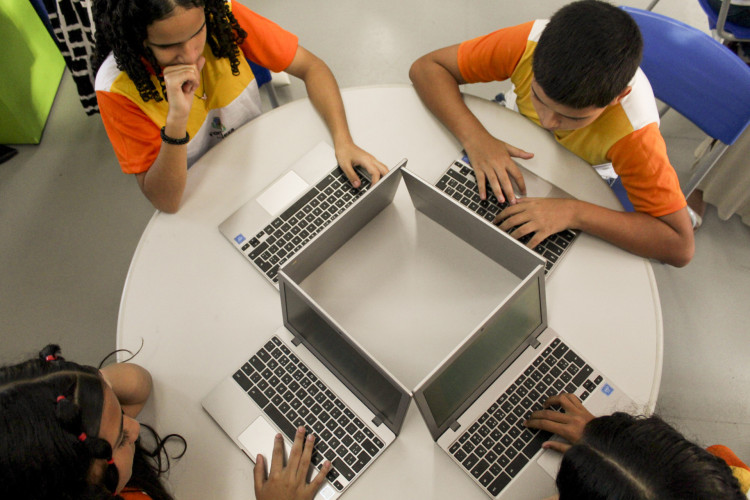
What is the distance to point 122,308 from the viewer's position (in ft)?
3.78

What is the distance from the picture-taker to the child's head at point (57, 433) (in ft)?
2.67

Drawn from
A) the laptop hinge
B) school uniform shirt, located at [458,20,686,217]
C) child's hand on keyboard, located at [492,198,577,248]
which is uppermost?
school uniform shirt, located at [458,20,686,217]

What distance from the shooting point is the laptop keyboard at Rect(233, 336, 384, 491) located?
39.6 inches

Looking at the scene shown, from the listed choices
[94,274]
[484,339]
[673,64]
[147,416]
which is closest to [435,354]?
[484,339]

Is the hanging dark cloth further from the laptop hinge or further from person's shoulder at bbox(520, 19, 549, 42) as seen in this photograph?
the laptop hinge

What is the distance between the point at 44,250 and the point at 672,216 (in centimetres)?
195

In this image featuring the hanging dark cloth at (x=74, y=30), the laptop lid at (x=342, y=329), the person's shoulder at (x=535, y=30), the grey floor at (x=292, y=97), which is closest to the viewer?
the laptop lid at (x=342, y=329)

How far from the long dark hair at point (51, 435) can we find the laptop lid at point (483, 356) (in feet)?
1.70

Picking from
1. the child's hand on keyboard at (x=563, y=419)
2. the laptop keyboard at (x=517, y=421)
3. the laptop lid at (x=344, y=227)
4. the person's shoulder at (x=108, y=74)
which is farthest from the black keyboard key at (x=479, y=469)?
the person's shoulder at (x=108, y=74)

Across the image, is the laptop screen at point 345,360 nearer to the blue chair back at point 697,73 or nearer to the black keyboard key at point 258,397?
the black keyboard key at point 258,397

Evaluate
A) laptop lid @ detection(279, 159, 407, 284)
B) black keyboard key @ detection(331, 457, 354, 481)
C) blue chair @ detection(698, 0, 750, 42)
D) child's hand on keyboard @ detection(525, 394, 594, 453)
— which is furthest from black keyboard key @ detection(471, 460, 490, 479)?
blue chair @ detection(698, 0, 750, 42)

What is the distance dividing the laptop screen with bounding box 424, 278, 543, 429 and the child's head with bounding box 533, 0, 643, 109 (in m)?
0.39

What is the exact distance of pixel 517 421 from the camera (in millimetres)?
1028

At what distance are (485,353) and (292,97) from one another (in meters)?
1.53
